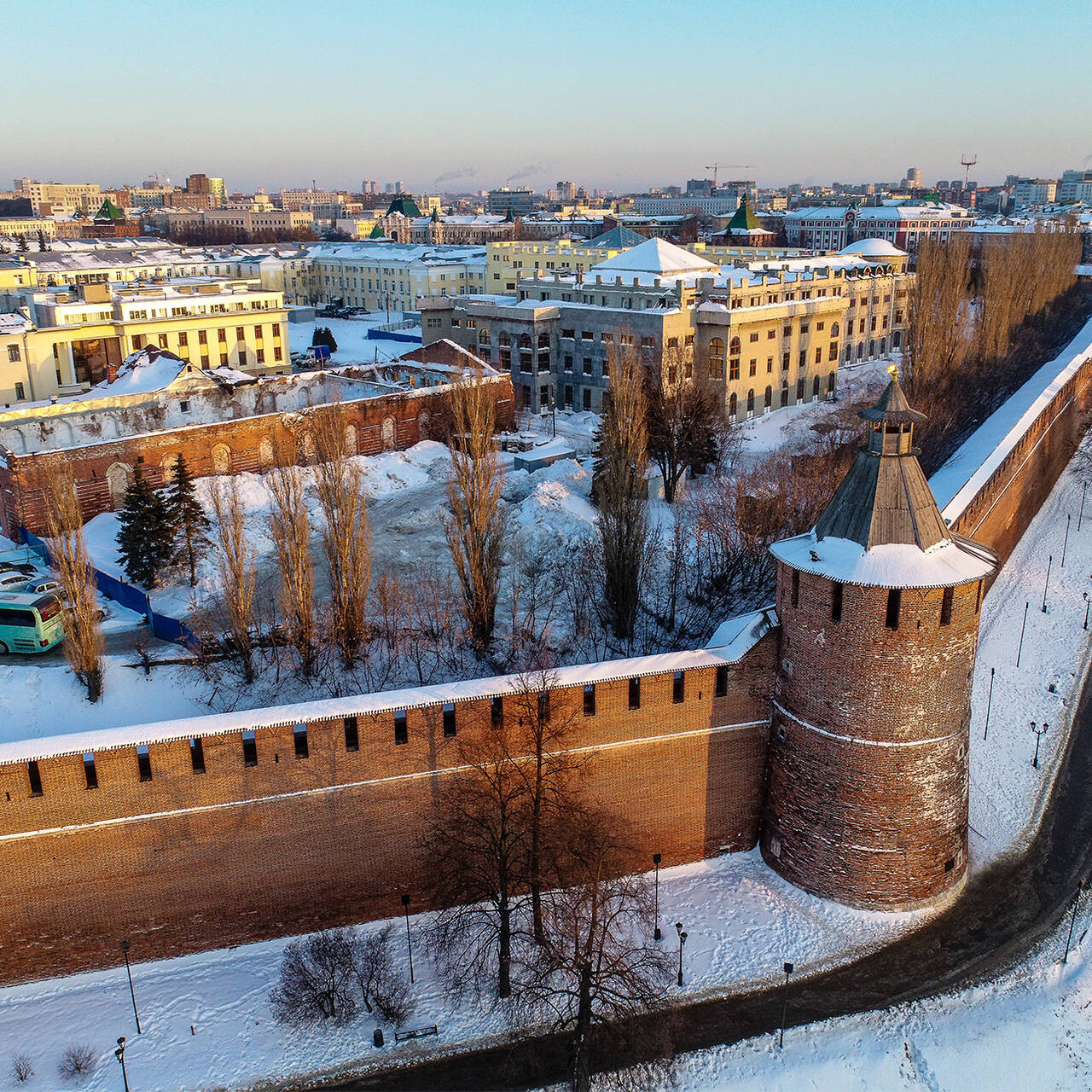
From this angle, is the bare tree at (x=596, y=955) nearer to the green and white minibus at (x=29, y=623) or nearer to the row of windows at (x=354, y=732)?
the row of windows at (x=354, y=732)

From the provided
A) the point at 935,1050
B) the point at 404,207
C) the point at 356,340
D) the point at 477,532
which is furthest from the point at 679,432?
the point at 404,207

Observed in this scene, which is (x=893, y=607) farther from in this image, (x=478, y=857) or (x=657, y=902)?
(x=478, y=857)

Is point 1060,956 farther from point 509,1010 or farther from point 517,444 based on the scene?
point 517,444

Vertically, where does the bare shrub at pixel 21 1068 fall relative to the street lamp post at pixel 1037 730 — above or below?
below

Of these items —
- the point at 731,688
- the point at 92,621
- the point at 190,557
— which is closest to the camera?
the point at 731,688

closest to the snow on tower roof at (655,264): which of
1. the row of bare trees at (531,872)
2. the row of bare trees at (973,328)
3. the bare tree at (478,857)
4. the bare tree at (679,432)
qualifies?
the row of bare trees at (973,328)

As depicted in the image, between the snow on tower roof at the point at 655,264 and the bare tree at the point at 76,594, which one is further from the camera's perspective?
the snow on tower roof at the point at 655,264

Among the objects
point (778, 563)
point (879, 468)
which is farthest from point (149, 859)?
point (879, 468)
